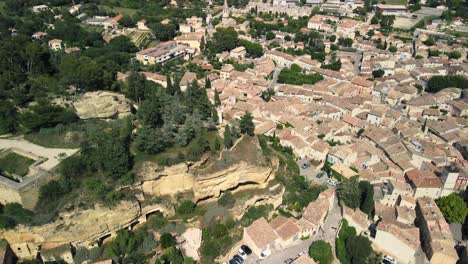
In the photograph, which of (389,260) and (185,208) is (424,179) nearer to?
(389,260)

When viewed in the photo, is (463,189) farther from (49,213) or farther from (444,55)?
(444,55)

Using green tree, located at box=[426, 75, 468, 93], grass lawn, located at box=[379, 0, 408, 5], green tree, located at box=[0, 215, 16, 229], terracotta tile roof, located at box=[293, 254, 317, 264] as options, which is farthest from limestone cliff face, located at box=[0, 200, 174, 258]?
grass lawn, located at box=[379, 0, 408, 5]

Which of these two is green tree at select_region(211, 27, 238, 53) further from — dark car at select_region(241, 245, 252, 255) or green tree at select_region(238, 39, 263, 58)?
dark car at select_region(241, 245, 252, 255)

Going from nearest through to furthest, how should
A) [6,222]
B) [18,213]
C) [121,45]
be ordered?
[6,222]
[18,213]
[121,45]

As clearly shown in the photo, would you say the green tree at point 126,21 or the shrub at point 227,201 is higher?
the green tree at point 126,21

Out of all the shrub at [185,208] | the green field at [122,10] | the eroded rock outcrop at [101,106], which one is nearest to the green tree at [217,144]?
the shrub at [185,208]

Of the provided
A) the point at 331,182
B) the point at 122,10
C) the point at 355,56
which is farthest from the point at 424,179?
the point at 122,10

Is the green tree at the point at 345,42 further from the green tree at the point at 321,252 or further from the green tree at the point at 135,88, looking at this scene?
the green tree at the point at 321,252
